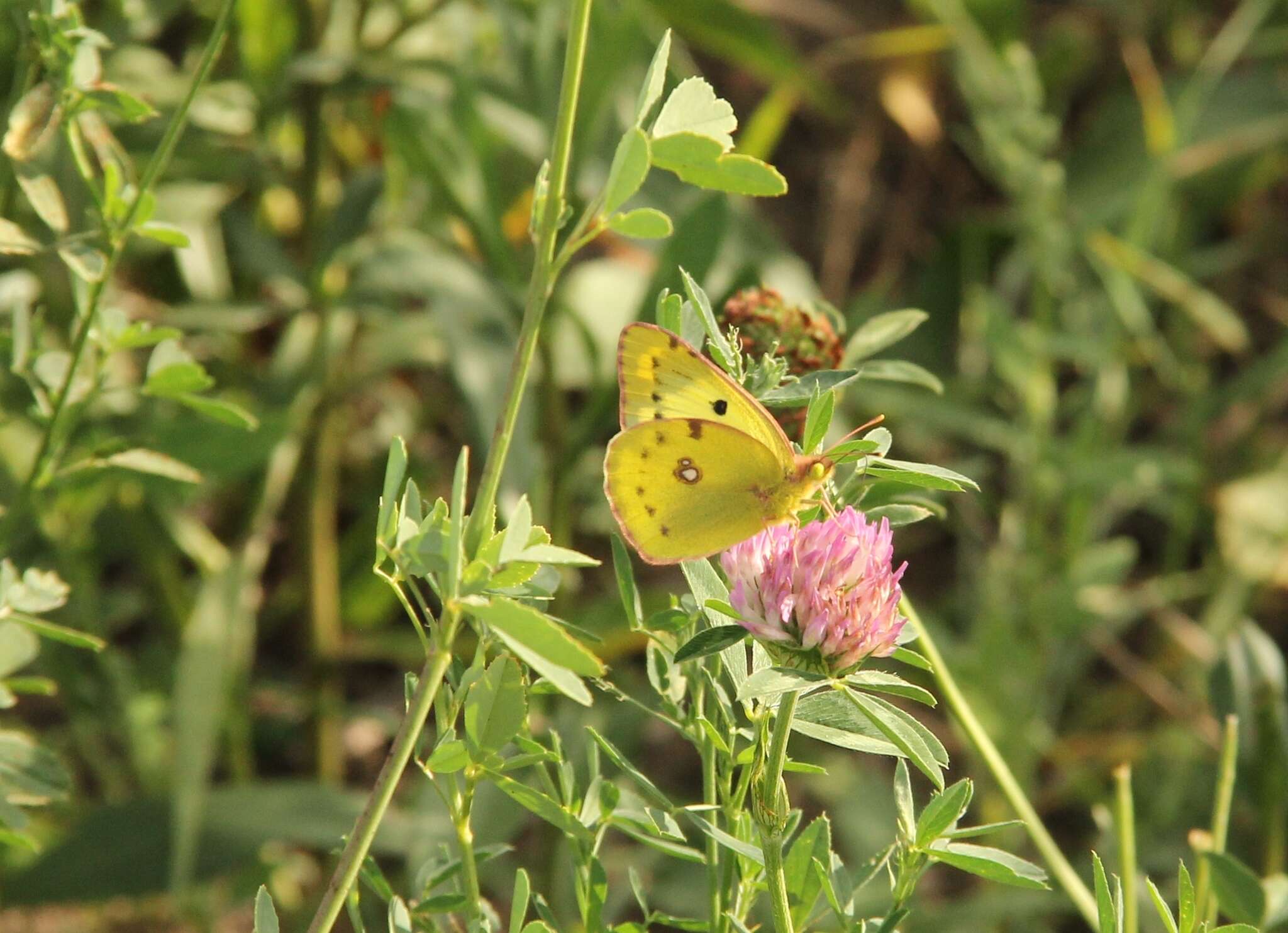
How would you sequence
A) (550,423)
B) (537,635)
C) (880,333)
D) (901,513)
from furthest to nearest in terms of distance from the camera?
1. (550,423)
2. (880,333)
3. (901,513)
4. (537,635)

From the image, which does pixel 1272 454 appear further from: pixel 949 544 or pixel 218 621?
pixel 218 621

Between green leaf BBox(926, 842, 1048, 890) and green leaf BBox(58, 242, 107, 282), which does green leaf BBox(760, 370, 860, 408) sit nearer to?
green leaf BBox(926, 842, 1048, 890)

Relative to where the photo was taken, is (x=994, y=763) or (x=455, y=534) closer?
(x=455, y=534)

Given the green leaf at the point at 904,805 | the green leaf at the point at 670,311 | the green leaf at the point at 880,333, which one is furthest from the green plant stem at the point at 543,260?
the green leaf at the point at 880,333

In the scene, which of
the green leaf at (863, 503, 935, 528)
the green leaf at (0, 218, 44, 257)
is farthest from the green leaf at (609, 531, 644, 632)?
the green leaf at (0, 218, 44, 257)

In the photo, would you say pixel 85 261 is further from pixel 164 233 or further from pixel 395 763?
pixel 395 763

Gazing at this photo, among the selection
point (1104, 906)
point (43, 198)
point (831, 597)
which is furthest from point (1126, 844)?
point (43, 198)

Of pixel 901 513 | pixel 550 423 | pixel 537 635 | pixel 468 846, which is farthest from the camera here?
pixel 550 423
